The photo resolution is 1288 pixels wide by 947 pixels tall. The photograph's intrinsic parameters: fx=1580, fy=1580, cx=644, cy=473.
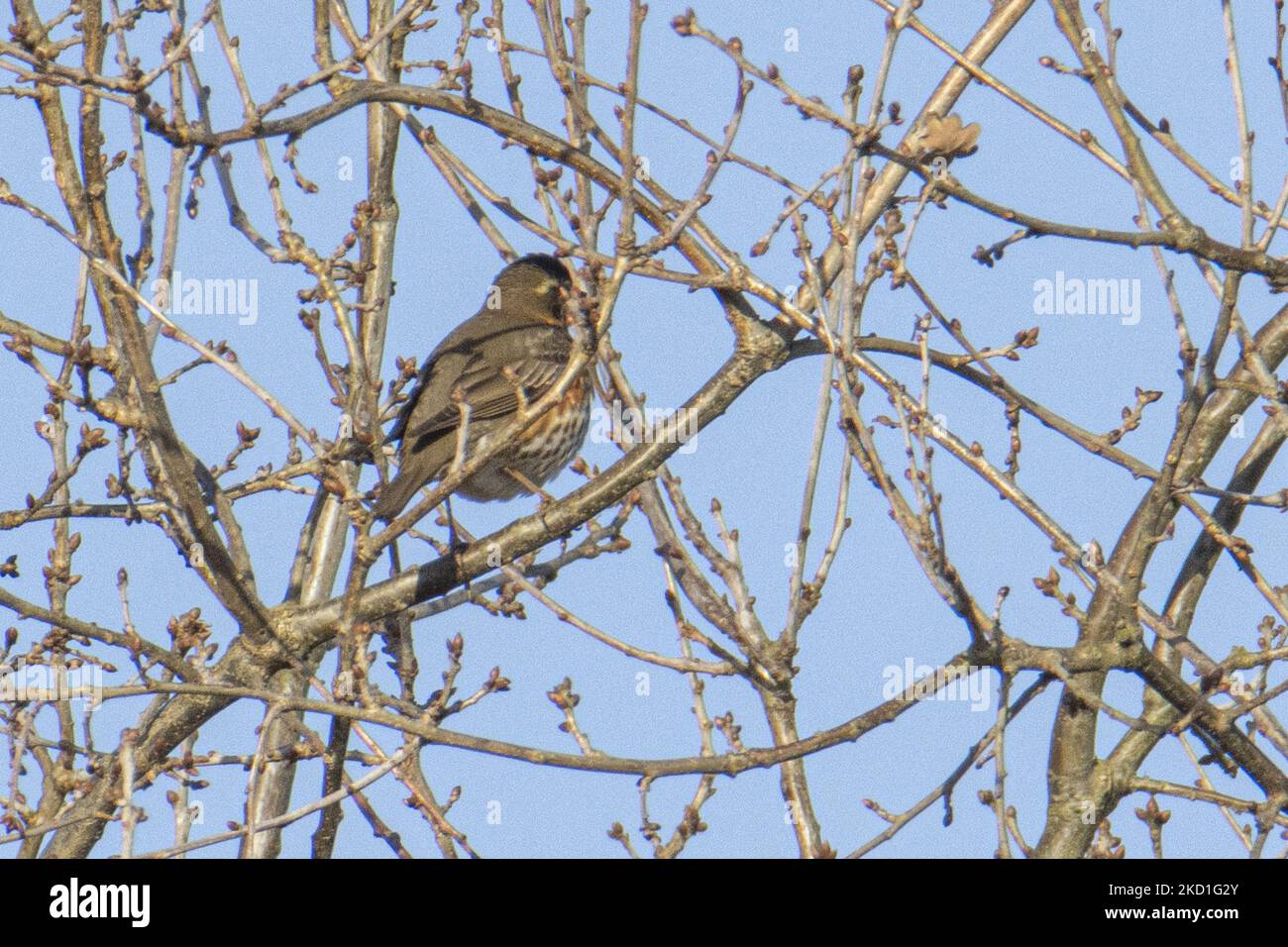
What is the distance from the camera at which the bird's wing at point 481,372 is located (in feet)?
24.1

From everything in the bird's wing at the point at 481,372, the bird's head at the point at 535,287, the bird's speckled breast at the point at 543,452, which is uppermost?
the bird's head at the point at 535,287

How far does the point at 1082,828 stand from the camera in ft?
18.1

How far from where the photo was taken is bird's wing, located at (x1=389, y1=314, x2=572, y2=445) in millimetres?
7332

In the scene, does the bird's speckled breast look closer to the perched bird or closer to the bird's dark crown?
the perched bird

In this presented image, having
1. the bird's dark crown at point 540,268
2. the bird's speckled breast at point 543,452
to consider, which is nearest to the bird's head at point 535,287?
the bird's dark crown at point 540,268

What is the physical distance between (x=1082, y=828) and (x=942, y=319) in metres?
1.90

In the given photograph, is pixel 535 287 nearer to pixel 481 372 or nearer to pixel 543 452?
pixel 481 372

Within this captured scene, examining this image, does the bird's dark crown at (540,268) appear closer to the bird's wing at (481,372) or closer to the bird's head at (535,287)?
the bird's head at (535,287)

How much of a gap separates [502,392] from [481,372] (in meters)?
0.21

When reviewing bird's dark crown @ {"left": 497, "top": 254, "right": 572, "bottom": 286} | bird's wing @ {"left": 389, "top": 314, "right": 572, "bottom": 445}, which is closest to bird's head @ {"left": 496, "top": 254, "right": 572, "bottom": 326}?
bird's dark crown @ {"left": 497, "top": 254, "right": 572, "bottom": 286}

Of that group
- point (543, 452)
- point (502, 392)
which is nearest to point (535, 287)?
point (502, 392)
